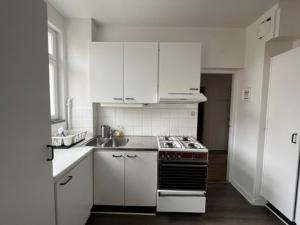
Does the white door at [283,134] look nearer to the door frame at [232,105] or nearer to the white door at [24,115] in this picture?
the door frame at [232,105]

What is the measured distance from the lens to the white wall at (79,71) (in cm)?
238

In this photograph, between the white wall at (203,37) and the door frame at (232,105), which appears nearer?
the white wall at (203,37)

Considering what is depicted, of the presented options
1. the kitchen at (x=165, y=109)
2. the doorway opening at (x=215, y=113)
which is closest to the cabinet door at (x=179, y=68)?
the kitchen at (x=165, y=109)

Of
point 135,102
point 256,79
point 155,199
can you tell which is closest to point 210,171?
point 155,199

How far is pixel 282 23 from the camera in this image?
1.96m

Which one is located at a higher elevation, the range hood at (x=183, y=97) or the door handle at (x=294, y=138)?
the range hood at (x=183, y=97)

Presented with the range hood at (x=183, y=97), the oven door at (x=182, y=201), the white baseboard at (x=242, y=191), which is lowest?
the white baseboard at (x=242, y=191)

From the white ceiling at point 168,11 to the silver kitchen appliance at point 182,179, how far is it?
1732 millimetres

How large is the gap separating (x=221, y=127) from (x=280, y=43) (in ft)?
9.71

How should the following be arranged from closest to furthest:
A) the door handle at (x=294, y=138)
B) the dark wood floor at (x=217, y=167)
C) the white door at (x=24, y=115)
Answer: the white door at (x=24, y=115) → the door handle at (x=294, y=138) → the dark wood floor at (x=217, y=167)

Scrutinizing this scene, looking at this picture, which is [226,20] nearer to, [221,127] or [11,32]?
[11,32]

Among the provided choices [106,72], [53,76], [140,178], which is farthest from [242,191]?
[53,76]

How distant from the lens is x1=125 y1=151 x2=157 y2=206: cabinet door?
2.07 m

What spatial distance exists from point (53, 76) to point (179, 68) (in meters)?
1.77
